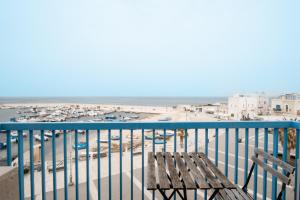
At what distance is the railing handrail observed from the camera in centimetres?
244

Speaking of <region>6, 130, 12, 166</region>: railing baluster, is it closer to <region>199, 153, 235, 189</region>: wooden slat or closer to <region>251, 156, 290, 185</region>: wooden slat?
<region>199, 153, 235, 189</region>: wooden slat

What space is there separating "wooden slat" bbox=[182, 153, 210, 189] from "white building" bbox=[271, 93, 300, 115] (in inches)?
1961

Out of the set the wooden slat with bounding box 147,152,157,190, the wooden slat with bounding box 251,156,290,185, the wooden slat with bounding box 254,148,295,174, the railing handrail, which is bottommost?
the wooden slat with bounding box 251,156,290,185

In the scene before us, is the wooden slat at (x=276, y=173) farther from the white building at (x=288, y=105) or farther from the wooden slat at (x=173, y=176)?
the white building at (x=288, y=105)

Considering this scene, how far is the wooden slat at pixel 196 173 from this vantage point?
5.37ft

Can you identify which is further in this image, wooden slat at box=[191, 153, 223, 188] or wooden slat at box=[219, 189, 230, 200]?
wooden slat at box=[219, 189, 230, 200]

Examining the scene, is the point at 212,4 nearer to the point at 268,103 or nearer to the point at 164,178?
the point at 164,178

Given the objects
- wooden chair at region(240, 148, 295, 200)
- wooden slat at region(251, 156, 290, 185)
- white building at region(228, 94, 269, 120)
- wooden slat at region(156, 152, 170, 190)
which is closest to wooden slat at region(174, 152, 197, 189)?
wooden slat at region(156, 152, 170, 190)

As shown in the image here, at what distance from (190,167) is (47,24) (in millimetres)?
15814

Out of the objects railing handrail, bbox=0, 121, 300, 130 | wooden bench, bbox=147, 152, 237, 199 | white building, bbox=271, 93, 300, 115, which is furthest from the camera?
white building, bbox=271, 93, 300, 115

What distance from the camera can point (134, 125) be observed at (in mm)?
2549

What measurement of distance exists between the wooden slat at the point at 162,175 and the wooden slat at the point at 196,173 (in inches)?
8.9

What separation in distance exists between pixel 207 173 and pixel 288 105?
5842cm

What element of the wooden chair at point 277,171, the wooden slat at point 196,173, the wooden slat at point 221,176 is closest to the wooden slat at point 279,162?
the wooden chair at point 277,171
